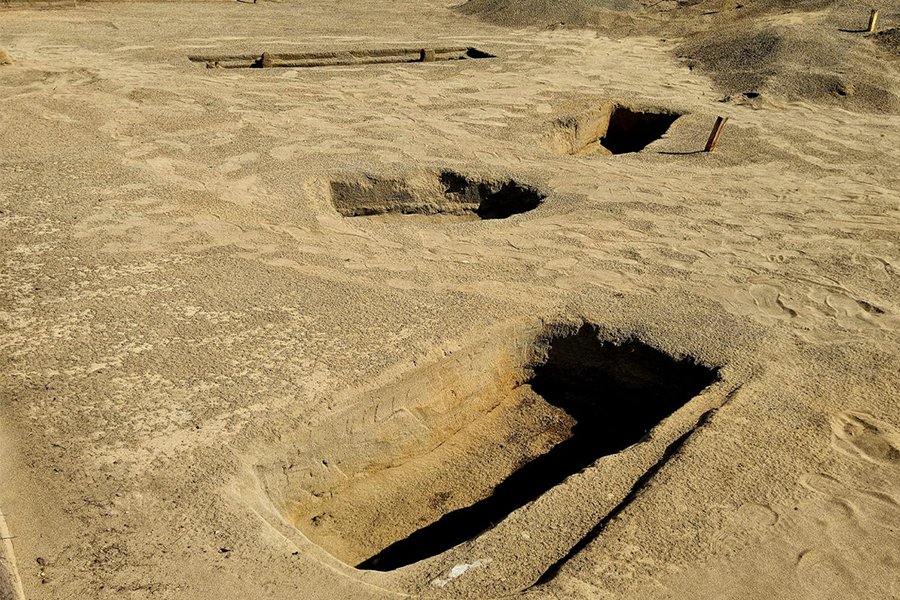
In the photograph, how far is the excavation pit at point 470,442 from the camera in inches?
117

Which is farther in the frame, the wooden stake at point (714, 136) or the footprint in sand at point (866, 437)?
the wooden stake at point (714, 136)

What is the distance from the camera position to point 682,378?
11.5ft

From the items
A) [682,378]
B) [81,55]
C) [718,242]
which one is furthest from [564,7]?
[682,378]

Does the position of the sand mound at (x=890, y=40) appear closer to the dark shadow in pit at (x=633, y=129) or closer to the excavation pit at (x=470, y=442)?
the dark shadow in pit at (x=633, y=129)

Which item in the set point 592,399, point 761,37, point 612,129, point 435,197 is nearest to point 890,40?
point 761,37

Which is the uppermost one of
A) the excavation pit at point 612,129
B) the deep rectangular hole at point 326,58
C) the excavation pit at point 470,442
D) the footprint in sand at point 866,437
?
the deep rectangular hole at point 326,58

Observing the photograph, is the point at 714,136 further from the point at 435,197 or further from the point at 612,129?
the point at 435,197

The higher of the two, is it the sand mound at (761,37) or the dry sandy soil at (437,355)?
the sand mound at (761,37)

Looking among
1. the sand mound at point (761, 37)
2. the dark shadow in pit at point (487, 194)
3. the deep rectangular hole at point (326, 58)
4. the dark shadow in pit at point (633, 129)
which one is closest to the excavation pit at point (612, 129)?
the dark shadow in pit at point (633, 129)

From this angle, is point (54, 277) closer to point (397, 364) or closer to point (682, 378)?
point (397, 364)

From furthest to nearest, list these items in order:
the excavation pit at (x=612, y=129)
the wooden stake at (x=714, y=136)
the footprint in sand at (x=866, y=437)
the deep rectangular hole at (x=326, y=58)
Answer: the deep rectangular hole at (x=326, y=58), the excavation pit at (x=612, y=129), the wooden stake at (x=714, y=136), the footprint in sand at (x=866, y=437)

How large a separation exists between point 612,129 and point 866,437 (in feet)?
17.6

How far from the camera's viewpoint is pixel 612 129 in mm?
7762

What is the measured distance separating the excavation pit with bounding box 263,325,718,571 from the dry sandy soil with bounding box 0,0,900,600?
0.01 meters
